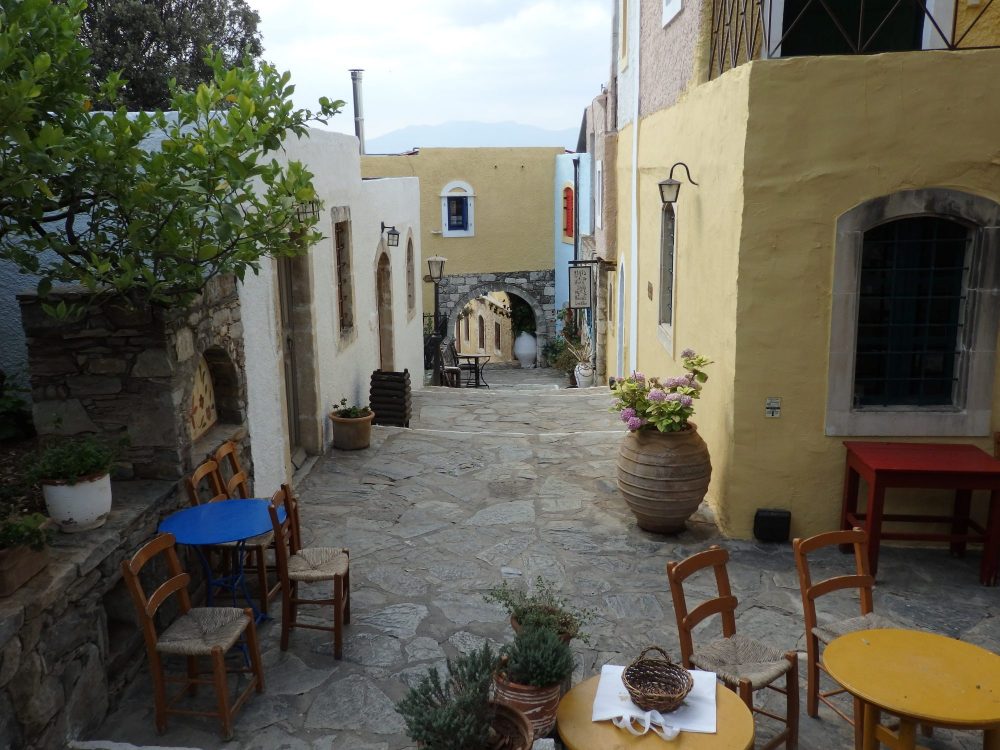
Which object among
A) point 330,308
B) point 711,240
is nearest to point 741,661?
point 711,240

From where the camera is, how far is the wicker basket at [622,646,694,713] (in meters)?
3.38

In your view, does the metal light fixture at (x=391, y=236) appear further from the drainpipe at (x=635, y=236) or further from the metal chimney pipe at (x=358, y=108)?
the metal chimney pipe at (x=358, y=108)

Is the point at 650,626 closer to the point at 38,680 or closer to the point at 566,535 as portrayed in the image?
the point at 566,535

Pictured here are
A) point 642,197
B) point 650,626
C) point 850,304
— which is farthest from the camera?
point 642,197

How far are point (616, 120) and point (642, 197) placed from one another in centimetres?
440

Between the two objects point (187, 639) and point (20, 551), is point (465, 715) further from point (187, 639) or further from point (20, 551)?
point (20, 551)

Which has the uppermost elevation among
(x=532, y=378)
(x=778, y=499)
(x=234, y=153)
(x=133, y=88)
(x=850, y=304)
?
(x=133, y=88)

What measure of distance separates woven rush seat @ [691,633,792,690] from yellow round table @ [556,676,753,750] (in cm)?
38

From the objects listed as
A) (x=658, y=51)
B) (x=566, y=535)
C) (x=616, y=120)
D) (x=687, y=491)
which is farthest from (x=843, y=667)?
(x=616, y=120)

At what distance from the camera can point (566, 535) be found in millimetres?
6898

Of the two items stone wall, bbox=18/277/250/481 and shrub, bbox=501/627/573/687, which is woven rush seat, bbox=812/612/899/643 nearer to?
shrub, bbox=501/627/573/687

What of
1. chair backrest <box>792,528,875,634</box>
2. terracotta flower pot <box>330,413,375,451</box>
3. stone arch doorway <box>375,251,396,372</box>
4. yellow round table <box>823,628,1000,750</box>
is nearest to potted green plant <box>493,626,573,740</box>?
yellow round table <box>823,628,1000,750</box>

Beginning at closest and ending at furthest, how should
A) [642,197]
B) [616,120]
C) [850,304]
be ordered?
[850,304], [642,197], [616,120]

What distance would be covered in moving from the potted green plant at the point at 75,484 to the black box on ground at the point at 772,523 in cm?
459
